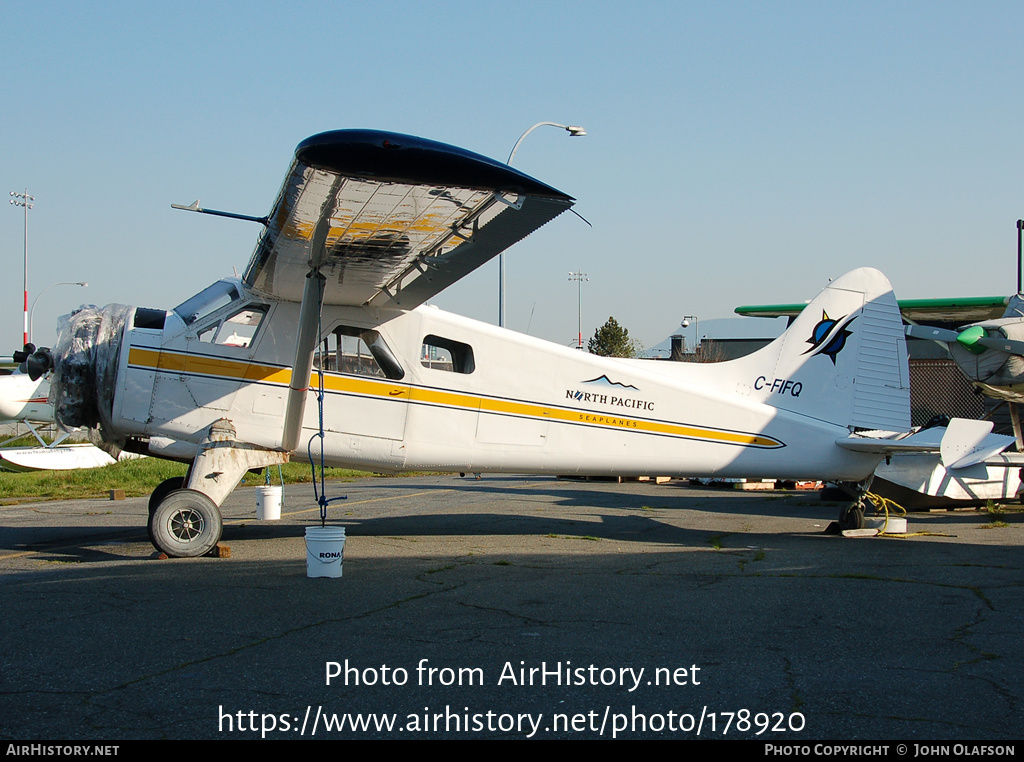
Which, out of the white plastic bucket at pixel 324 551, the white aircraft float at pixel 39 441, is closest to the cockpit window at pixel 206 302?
the white plastic bucket at pixel 324 551

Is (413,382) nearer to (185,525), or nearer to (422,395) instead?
(422,395)

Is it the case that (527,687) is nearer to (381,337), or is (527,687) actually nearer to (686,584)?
(686,584)

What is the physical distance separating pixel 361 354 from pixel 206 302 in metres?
1.54

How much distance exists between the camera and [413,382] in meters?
8.41

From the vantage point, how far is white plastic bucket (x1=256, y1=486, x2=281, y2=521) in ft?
31.3

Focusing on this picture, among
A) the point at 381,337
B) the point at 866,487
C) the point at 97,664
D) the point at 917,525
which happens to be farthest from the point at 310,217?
the point at 917,525

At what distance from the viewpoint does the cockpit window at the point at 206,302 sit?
8.04m

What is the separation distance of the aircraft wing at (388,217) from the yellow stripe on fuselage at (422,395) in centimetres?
77

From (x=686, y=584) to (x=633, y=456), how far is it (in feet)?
8.79

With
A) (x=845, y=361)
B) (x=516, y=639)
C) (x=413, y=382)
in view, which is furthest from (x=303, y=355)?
(x=845, y=361)

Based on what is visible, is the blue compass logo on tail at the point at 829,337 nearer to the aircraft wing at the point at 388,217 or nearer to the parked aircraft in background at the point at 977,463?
the parked aircraft in background at the point at 977,463
